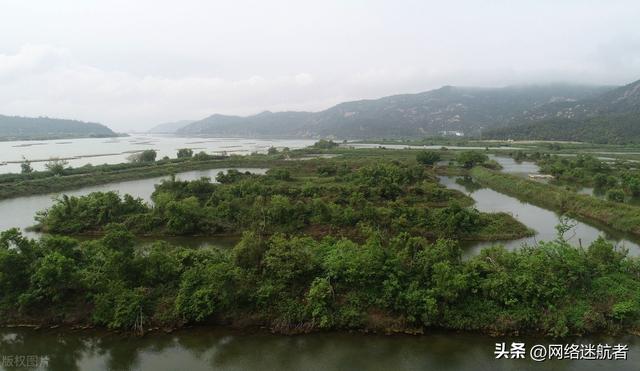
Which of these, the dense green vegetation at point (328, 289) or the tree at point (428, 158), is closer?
the dense green vegetation at point (328, 289)

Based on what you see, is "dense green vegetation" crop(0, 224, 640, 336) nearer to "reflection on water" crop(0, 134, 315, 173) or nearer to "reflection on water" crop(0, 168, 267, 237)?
"reflection on water" crop(0, 168, 267, 237)

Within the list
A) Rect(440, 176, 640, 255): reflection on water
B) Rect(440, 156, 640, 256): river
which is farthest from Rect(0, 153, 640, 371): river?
Rect(440, 176, 640, 255): reflection on water

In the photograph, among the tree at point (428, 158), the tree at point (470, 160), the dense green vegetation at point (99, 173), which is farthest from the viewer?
the tree at point (428, 158)

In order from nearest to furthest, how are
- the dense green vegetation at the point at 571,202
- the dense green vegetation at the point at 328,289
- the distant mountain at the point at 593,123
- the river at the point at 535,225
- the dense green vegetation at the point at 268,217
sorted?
the dense green vegetation at the point at 328,289 → the river at the point at 535,225 → the dense green vegetation at the point at 268,217 → the dense green vegetation at the point at 571,202 → the distant mountain at the point at 593,123

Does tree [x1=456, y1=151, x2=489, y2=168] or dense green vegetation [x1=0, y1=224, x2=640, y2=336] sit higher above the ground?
tree [x1=456, y1=151, x2=489, y2=168]

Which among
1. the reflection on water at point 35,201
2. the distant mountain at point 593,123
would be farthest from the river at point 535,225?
the distant mountain at point 593,123

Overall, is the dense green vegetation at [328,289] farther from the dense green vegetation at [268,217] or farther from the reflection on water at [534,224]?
the dense green vegetation at [268,217]
